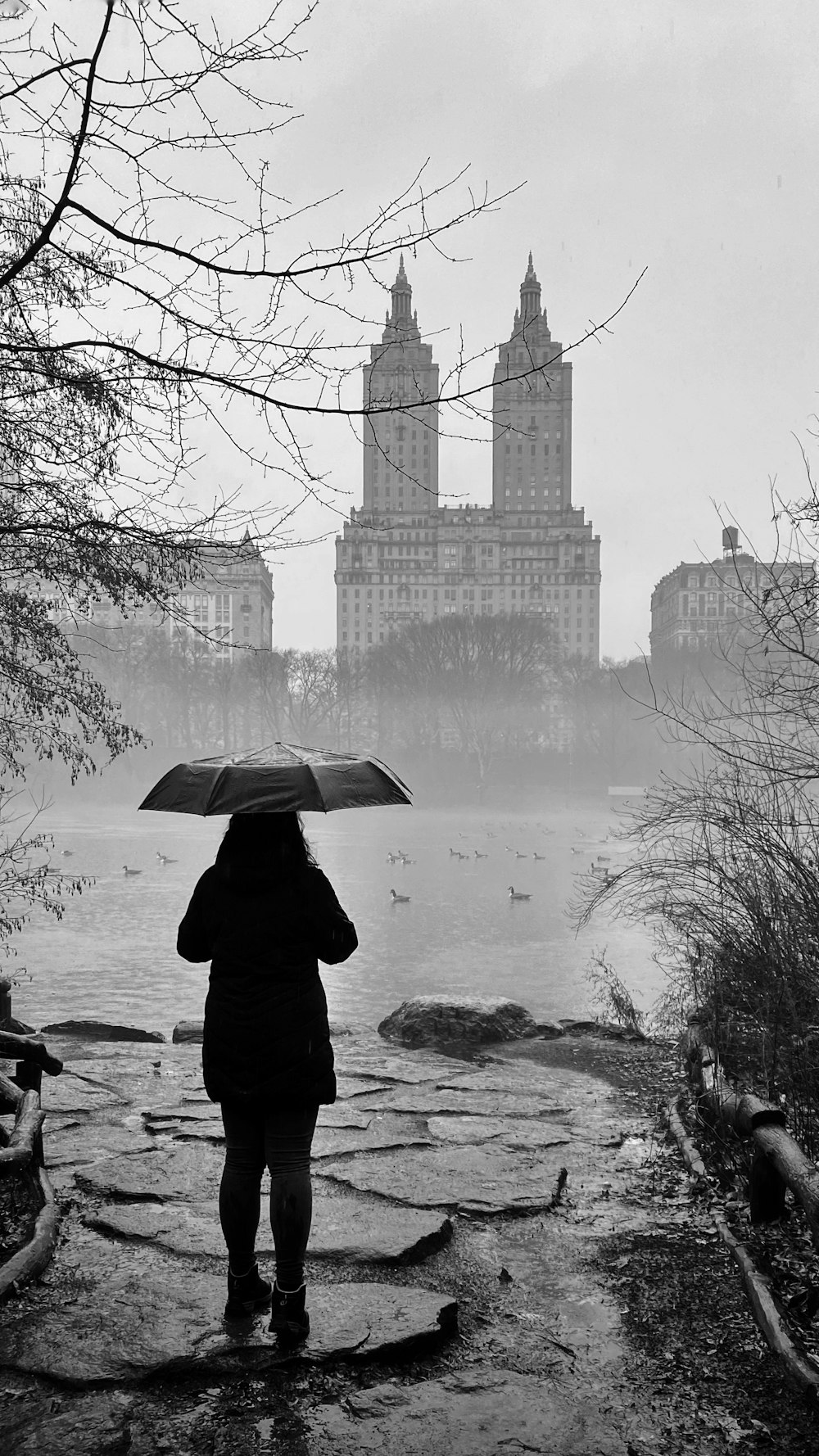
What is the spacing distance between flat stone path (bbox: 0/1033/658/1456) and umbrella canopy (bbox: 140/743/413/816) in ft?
5.62

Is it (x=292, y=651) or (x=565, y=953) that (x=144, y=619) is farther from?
(x=565, y=953)

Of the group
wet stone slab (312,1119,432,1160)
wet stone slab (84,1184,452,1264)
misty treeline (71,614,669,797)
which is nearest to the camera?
wet stone slab (84,1184,452,1264)

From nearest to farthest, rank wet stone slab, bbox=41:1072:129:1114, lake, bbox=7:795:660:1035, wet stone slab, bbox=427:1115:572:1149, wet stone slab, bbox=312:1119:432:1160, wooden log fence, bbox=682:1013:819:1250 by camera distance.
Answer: wooden log fence, bbox=682:1013:819:1250 → wet stone slab, bbox=312:1119:432:1160 → wet stone slab, bbox=427:1115:572:1149 → wet stone slab, bbox=41:1072:129:1114 → lake, bbox=7:795:660:1035

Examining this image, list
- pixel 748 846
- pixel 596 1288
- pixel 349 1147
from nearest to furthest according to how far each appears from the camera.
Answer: pixel 596 1288, pixel 349 1147, pixel 748 846

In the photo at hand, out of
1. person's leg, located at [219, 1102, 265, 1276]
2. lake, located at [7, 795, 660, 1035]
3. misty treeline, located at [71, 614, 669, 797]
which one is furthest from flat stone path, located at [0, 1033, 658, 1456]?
misty treeline, located at [71, 614, 669, 797]

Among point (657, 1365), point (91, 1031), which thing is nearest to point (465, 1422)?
point (657, 1365)

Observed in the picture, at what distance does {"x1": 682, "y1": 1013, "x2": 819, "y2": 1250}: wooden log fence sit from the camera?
13.3ft

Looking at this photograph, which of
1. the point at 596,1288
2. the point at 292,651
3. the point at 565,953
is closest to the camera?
the point at 596,1288

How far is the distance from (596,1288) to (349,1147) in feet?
6.80

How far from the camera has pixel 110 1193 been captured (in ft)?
17.0

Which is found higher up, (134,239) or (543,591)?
(543,591)

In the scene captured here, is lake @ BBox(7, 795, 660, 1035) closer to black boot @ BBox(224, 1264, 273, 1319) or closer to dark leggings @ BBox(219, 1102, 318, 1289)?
black boot @ BBox(224, 1264, 273, 1319)

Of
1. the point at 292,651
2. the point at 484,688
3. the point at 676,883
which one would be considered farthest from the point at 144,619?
the point at 676,883

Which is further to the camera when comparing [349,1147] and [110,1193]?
[349,1147]
